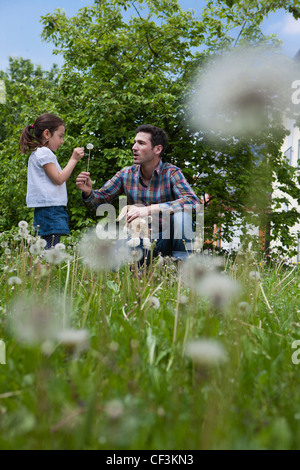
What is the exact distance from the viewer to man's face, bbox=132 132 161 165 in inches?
157

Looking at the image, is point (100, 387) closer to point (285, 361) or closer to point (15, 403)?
point (15, 403)

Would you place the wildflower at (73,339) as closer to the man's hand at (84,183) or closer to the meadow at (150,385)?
the meadow at (150,385)

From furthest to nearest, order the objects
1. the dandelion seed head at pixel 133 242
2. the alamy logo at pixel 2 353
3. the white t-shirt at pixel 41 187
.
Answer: the white t-shirt at pixel 41 187 → the dandelion seed head at pixel 133 242 → the alamy logo at pixel 2 353

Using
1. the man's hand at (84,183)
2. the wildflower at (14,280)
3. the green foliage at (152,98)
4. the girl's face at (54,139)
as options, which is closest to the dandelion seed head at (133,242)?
the wildflower at (14,280)

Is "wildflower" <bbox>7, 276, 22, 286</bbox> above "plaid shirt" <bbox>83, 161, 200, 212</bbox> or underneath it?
underneath

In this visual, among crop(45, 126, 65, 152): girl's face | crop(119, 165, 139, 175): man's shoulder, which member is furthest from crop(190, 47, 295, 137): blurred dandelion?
crop(45, 126, 65, 152): girl's face

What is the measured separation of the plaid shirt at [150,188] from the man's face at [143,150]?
117mm

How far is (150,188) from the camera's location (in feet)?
13.2

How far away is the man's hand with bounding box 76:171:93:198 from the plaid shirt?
0.13 metres

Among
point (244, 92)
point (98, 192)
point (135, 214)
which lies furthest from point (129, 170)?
point (244, 92)

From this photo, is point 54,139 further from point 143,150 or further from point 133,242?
point 133,242

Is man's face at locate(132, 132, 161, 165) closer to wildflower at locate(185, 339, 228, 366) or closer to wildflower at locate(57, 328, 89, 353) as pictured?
wildflower at locate(57, 328, 89, 353)

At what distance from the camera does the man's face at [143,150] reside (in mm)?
3998

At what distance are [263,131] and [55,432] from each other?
7.17 m
